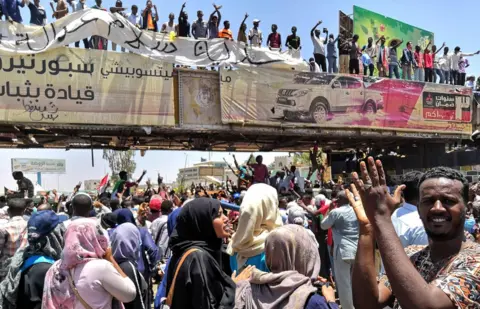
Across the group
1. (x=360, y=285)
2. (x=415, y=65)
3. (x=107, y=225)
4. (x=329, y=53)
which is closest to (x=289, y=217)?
(x=107, y=225)

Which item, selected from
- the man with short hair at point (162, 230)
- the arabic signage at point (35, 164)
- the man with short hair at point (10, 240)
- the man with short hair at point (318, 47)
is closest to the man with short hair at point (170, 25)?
the man with short hair at point (318, 47)

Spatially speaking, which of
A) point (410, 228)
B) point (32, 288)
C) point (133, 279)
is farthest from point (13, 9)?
point (410, 228)

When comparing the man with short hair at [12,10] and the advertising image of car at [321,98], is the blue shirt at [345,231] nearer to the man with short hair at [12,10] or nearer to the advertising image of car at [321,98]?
the advertising image of car at [321,98]

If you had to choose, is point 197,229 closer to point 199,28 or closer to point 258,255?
point 258,255

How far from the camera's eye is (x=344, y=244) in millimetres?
5051

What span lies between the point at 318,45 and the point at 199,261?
1193cm

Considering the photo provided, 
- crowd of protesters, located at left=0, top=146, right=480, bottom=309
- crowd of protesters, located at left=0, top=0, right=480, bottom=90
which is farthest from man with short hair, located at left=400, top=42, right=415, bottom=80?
crowd of protesters, located at left=0, top=146, right=480, bottom=309

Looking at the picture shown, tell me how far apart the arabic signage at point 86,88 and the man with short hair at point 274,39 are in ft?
10.9

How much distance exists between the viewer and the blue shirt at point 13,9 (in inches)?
402

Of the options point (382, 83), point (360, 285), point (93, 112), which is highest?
point (382, 83)

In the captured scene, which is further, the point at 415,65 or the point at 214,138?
the point at 415,65

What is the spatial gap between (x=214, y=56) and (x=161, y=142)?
4150 millimetres

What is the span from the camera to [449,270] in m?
1.53

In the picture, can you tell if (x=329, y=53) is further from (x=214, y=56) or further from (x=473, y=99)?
(x=473, y=99)
